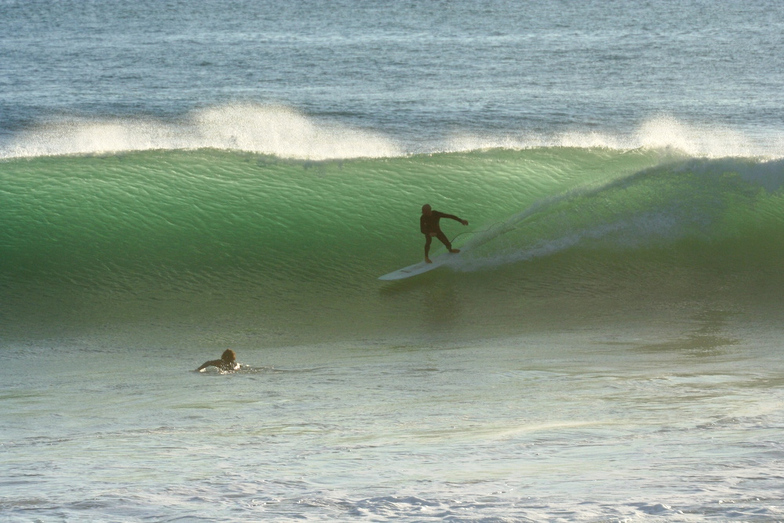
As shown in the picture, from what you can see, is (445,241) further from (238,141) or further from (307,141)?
(307,141)

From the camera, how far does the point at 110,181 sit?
1434cm

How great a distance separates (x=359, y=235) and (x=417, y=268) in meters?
1.51

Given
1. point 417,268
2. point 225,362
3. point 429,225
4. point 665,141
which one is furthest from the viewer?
point 665,141

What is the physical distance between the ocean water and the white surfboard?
0.10 metres

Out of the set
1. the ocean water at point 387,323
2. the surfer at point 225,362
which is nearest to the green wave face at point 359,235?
the ocean water at point 387,323

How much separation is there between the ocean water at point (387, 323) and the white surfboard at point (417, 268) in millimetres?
104

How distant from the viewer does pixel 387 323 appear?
33.0ft

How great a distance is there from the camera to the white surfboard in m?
11.2

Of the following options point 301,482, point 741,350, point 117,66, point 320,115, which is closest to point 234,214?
point 741,350

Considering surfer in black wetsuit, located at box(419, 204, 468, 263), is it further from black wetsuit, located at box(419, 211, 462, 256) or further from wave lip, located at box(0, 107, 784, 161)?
wave lip, located at box(0, 107, 784, 161)

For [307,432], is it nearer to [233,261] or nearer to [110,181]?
[233,261]

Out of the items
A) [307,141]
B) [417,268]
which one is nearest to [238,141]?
[307,141]

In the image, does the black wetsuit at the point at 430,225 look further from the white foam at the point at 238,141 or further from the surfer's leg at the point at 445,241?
the white foam at the point at 238,141

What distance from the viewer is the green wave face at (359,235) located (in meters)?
10.6
